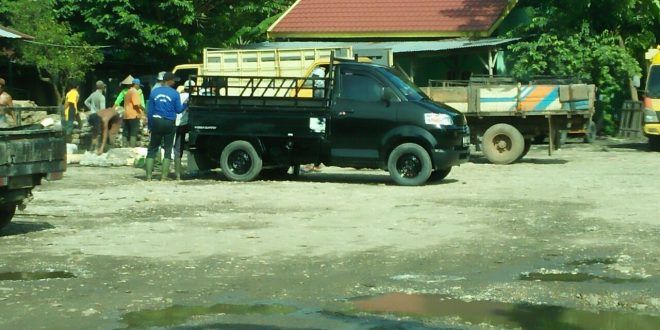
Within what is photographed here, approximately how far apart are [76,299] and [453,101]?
49.6ft

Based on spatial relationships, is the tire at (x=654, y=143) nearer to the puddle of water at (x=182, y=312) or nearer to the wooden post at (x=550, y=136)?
the wooden post at (x=550, y=136)

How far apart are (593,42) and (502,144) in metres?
12.2

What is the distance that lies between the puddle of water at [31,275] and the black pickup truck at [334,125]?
345 inches

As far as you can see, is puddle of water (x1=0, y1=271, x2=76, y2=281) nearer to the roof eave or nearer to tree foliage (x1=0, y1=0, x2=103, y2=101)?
tree foliage (x1=0, y1=0, x2=103, y2=101)

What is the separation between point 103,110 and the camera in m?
25.6

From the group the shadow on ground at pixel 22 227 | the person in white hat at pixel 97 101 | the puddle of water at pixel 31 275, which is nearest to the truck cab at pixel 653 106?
the person in white hat at pixel 97 101

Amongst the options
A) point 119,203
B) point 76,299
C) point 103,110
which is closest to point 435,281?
point 76,299

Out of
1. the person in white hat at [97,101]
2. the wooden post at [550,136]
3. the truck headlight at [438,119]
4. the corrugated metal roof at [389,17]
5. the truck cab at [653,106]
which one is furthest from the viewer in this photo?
the corrugated metal roof at [389,17]

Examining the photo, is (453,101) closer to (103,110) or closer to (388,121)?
(388,121)

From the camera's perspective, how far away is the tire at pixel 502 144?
23234 mm

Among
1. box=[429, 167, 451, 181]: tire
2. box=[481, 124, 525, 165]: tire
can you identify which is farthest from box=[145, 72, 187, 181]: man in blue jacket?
box=[481, 124, 525, 165]: tire

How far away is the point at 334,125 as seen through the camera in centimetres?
1842

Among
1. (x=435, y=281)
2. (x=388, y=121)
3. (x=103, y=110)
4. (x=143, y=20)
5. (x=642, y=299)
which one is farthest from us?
(x=143, y=20)

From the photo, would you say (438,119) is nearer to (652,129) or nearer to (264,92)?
(264,92)
